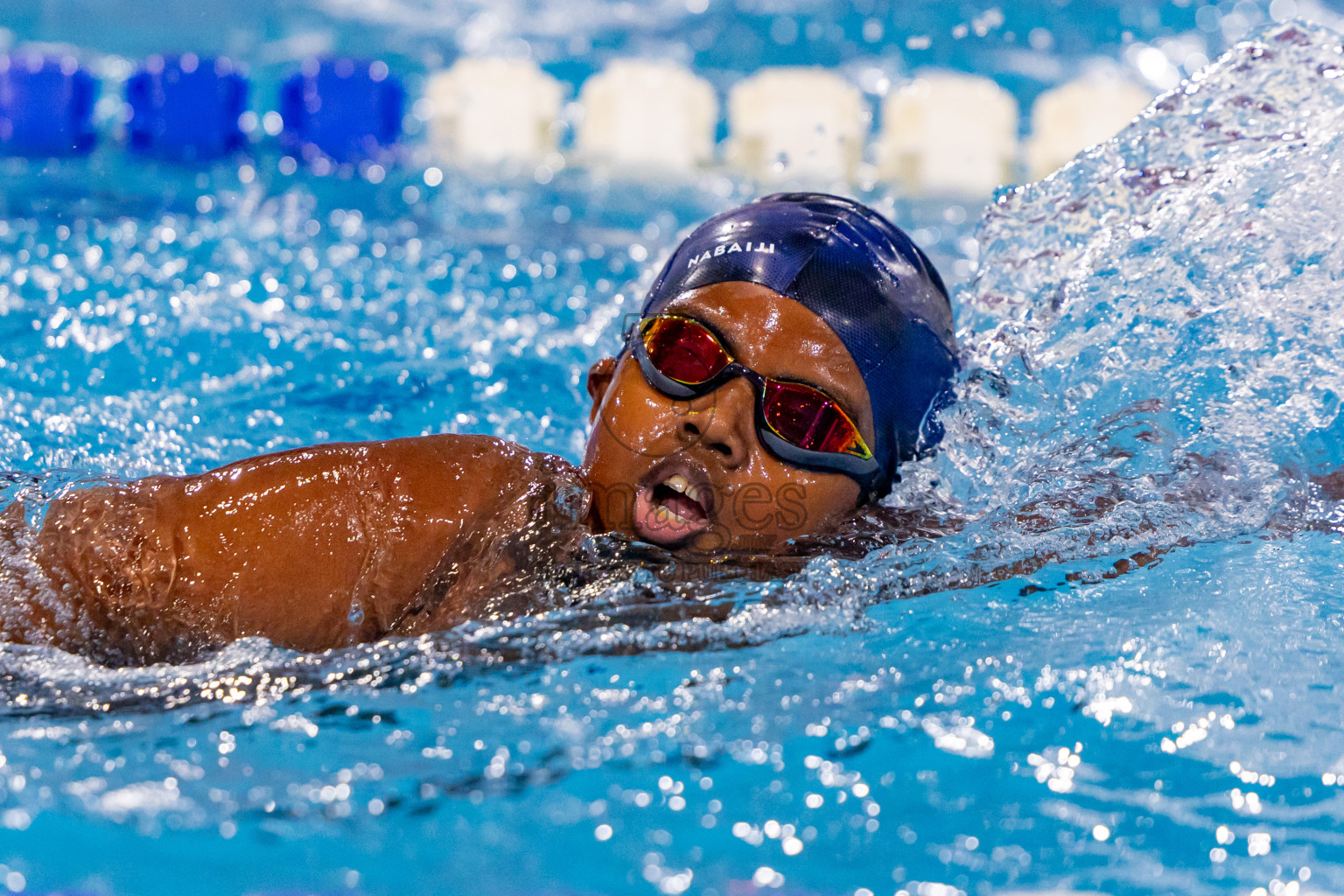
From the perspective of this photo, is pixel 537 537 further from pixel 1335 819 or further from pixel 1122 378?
pixel 1122 378

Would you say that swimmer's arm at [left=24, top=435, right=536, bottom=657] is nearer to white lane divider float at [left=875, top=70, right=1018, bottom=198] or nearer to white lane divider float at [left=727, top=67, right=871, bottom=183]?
white lane divider float at [left=727, top=67, right=871, bottom=183]

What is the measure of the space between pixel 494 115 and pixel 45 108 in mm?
2465

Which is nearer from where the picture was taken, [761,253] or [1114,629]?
[1114,629]

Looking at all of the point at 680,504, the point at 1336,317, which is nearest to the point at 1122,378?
the point at 1336,317

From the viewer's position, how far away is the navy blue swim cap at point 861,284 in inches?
79.5

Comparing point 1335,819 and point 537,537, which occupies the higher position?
point 537,537

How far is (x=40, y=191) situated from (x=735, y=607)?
5.16 meters

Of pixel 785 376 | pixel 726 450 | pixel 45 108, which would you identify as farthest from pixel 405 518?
pixel 45 108

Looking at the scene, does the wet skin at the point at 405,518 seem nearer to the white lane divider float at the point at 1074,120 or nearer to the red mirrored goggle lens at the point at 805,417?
the red mirrored goggle lens at the point at 805,417

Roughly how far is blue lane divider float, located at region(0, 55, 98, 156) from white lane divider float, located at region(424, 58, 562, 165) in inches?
74.6

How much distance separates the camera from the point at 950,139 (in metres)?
6.83

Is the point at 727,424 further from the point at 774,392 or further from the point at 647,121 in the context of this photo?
the point at 647,121

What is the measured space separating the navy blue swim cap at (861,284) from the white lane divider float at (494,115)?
16.2 ft

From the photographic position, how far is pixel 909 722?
1550mm
